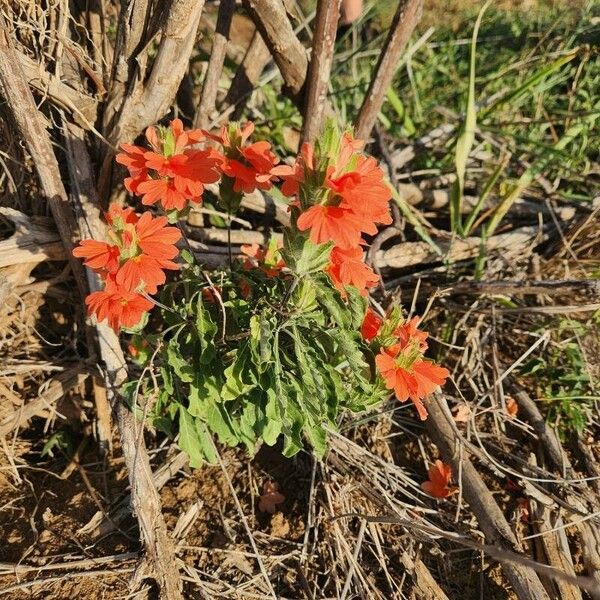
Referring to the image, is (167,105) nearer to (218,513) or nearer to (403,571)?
(218,513)

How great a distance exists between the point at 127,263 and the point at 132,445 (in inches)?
23.1

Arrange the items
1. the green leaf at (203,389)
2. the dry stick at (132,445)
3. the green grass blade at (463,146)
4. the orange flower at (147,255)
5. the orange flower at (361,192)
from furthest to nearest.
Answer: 1. the green grass blade at (463,146)
2. the dry stick at (132,445)
3. the green leaf at (203,389)
4. the orange flower at (147,255)
5. the orange flower at (361,192)

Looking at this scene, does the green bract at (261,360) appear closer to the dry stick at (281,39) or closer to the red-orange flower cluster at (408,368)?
the red-orange flower cluster at (408,368)

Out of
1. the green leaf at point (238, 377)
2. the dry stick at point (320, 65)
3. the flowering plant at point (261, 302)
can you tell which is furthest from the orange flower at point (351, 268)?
the dry stick at point (320, 65)

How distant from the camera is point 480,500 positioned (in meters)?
1.54

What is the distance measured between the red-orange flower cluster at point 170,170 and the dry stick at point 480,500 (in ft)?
3.15

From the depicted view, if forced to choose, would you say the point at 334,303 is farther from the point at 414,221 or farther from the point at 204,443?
the point at 414,221

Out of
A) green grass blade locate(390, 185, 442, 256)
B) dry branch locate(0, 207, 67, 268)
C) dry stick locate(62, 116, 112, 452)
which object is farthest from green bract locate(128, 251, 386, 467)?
green grass blade locate(390, 185, 442, 256)

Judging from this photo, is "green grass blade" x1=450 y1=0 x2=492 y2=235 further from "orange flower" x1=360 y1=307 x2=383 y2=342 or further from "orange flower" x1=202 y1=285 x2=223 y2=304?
"orange flower" x1=202 y1=285 x2=223 y2=304

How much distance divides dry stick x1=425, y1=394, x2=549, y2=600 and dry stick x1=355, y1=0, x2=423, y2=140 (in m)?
0.89

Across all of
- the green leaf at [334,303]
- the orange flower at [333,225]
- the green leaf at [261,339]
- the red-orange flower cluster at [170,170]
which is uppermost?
the orange flower at [333,225]

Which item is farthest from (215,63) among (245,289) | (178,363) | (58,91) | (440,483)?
(440,483)

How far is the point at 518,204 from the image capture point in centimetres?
227

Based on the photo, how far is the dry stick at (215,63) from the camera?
1701mm
